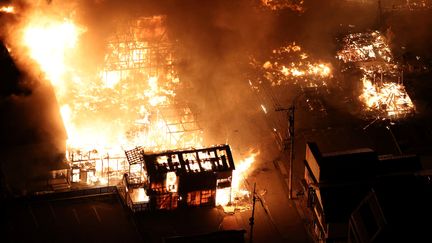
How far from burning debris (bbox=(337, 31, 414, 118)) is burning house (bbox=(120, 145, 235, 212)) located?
16.4 m

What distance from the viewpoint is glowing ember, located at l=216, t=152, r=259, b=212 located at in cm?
3162

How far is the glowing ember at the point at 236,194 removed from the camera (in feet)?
104

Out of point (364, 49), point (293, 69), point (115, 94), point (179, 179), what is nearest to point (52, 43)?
point (115, 94)

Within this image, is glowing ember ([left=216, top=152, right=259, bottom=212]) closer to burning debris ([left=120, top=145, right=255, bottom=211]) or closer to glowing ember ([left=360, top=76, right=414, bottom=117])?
burning debris ([left=120, top=145, right=255, bottom=211])

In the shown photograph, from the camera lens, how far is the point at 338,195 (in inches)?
1111

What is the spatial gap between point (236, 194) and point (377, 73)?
769 inches

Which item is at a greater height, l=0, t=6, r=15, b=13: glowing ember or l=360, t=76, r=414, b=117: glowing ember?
l=0, t=6, r=15, b=13: glowing ember

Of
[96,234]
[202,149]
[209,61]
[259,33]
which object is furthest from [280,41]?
[96,234]

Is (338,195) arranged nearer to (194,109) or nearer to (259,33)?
(194,109)

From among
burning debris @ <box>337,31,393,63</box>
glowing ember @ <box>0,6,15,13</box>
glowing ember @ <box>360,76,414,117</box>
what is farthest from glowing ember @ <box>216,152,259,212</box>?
glowing ember @ <box>0,6,15,13</box>

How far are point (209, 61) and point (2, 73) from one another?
1866 centimetres

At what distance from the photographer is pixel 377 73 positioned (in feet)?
143

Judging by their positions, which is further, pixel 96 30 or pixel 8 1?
pixel 96 30

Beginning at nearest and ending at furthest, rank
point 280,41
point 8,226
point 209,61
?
point 8,226 → point 209,61 → point 280,41
